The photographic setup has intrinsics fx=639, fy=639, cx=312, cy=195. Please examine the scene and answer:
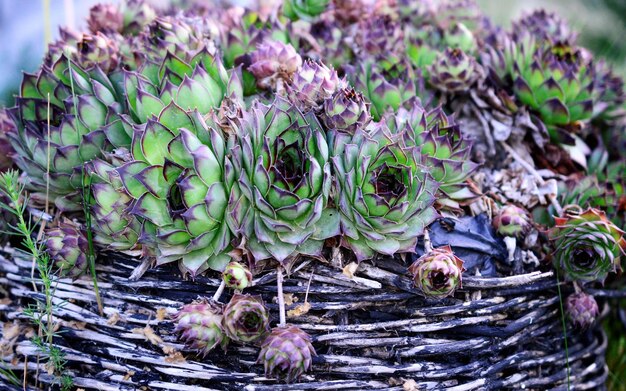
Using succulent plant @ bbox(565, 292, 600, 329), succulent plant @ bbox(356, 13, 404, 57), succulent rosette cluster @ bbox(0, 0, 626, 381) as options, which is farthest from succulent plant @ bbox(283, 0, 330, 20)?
succulent plant @ bbox(565, 292, 600, 329)

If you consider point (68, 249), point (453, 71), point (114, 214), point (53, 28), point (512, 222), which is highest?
point (453, 71)

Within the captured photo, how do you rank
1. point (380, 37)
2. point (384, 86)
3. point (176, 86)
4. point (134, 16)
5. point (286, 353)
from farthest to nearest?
point (134, 16) < point (380, 37) < point (384, 86) < point (176, 86) < point (286, 353)

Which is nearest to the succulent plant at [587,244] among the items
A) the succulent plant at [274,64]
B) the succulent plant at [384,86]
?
the succulent plant at [384,86]

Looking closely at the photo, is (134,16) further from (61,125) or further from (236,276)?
(236,276)

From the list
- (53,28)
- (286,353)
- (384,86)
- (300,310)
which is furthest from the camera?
(53,28)

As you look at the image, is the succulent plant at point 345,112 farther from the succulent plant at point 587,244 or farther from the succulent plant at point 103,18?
the succulent plant at point 103,18

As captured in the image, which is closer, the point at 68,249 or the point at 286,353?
the point at 286,353

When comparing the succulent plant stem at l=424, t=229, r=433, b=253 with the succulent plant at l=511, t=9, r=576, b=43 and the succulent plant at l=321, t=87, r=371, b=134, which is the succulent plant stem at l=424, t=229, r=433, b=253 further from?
the succulent plant at l=511, t=9, r=576, b=43

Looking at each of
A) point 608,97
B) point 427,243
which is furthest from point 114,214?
point 608,97
